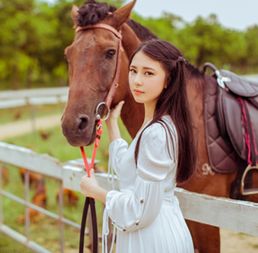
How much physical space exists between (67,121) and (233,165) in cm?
105

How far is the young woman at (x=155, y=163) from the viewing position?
160cm

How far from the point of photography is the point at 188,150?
67.9 inches

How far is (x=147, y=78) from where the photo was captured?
169 cm

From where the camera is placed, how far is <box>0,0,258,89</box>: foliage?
73.4 feet

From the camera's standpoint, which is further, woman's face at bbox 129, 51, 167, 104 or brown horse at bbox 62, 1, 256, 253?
brown horse at bbox 62, 1, 256, 253

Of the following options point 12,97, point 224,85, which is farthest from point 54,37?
point 224,85

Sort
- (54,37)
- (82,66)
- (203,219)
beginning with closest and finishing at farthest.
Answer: (203,219) → (82,66) → (54,37)

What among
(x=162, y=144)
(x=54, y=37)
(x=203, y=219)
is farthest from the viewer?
(x=54, y=37)

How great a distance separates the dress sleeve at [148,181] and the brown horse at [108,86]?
0.63 m

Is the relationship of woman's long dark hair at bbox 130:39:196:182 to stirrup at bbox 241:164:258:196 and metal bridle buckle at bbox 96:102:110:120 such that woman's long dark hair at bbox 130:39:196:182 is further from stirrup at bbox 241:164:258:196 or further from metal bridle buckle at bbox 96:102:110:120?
stirrup at bbox 241:164:258:196

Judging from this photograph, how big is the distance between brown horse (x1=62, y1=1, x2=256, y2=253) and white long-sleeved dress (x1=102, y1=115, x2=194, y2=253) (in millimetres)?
514

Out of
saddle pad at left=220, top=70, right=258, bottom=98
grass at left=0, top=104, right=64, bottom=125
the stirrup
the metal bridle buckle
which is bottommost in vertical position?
grass at left=0, top=104, right=64, bottom=125

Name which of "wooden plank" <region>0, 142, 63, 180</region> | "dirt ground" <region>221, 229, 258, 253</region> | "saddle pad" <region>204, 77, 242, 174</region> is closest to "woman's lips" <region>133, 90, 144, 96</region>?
"saddle pad" <region>204, 77, 242, 174</region>

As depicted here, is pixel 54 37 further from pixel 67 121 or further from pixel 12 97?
pixel 67 121
